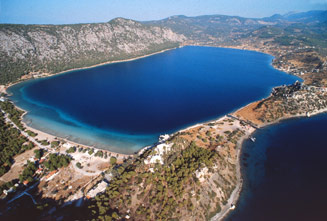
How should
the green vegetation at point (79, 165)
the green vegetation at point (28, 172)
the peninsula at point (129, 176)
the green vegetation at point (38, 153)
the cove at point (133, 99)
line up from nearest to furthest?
1. the peninsula at point (129, 176)
2. the green vegetation at point (28, 172)
3. the green vegetation at point (79, 165)
4. the green vegetation at point (38, 153)
5. the cove at point (133, 99)

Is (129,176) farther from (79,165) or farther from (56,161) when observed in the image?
(56,161)

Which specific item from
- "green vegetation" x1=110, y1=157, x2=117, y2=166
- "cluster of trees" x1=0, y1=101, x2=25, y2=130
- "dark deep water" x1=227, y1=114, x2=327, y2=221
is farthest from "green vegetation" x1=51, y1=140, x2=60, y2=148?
"dark deep water" x1=227, y1=114, x2=327, y2=221

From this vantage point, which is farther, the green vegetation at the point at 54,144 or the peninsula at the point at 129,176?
the green vegetation at the point at 54,144

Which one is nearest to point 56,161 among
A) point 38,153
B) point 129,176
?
point 38,153

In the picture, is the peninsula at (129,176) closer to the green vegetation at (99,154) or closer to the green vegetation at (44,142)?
the green vegetation at (44,142)

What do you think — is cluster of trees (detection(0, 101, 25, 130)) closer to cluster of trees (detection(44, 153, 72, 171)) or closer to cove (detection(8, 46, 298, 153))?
cove (detection(8, 46, 298, 153))

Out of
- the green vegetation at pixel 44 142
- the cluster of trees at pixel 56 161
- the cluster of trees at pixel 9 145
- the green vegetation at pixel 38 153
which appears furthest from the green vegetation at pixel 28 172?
the green vegetation at pixel 44 142
